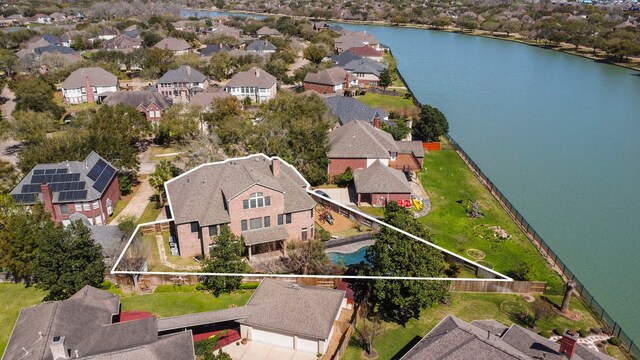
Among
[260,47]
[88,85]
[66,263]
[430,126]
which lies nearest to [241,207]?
[66,263]

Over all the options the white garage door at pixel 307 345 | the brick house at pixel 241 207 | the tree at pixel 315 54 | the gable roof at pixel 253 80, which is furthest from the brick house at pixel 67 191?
the tree at pixel 315 54

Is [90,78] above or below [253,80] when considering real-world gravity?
below

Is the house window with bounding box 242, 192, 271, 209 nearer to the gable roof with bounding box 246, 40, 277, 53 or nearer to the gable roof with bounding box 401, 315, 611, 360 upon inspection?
the gable roof with bounding box 401, 315, 611, 360

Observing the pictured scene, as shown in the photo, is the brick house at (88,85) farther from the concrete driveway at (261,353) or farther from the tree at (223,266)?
the concrete driveway at (261,353)

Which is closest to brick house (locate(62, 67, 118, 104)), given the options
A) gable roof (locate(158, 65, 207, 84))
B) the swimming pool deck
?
gable roof (locate(158, 65, 207, 84))

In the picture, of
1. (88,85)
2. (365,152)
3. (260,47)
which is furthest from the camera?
(260,47)

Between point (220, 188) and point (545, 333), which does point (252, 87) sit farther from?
point (545, 333)
